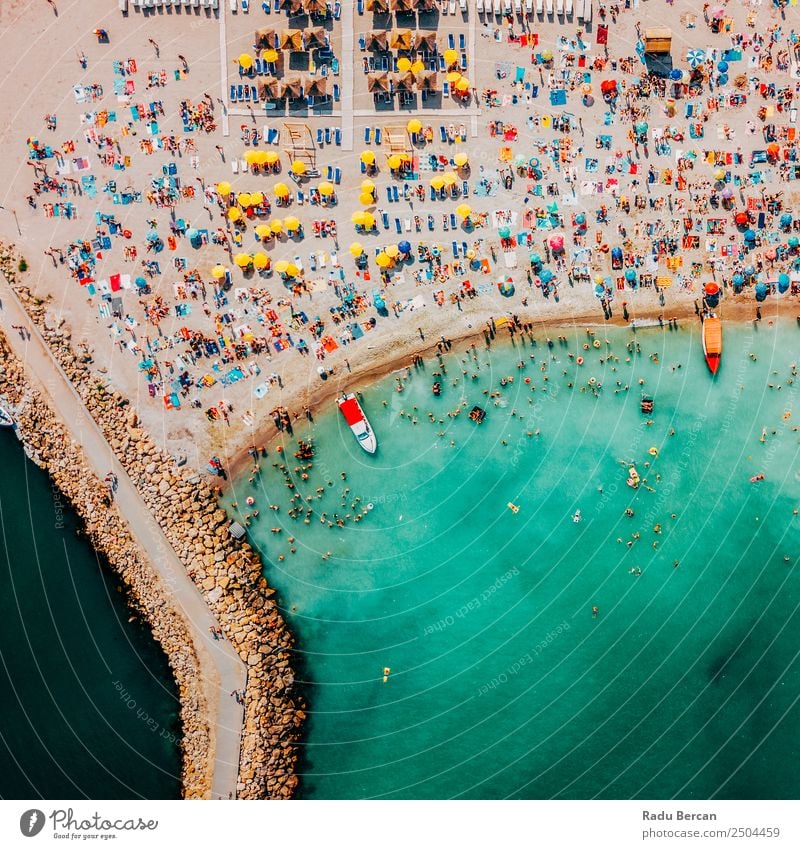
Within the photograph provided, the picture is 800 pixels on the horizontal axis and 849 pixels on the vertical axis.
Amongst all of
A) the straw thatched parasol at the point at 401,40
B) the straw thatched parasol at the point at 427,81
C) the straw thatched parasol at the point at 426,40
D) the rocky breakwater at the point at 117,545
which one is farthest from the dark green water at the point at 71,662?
the straw thatched parasol at the point at 426,40

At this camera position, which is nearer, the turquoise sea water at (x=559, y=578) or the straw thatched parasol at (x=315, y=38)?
the straw thatched parasol at (x=315, y=38)

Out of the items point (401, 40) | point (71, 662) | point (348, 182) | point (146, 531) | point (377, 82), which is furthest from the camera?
point (71, 662)

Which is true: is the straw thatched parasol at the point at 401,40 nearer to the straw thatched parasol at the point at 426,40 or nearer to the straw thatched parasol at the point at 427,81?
the straw thatched parasol at the point at 426,40

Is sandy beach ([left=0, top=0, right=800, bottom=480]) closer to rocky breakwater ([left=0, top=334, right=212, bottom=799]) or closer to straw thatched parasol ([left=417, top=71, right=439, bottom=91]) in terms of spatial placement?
straw thatched parasol ([left=417, top=71, right=439, bottom=91])

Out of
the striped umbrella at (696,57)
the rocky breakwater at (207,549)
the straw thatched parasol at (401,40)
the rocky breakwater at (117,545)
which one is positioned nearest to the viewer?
the straw thatched parasol at (401,40)

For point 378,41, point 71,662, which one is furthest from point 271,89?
point 71,662

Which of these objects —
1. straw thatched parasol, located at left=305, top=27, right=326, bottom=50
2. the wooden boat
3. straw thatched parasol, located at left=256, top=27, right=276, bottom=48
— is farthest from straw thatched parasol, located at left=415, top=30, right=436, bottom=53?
the wooden boat

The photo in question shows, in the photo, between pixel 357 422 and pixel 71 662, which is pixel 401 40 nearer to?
pixel 357 422
